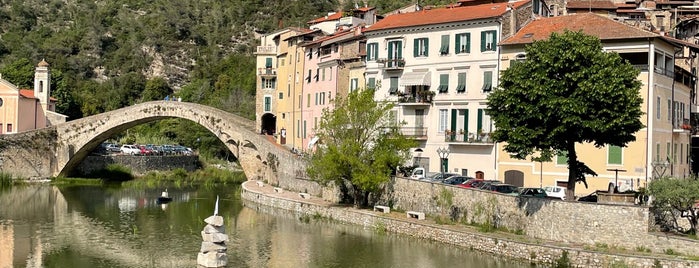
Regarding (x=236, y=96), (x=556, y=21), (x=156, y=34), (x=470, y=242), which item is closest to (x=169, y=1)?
(x=156, y=34)

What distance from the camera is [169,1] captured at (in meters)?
139

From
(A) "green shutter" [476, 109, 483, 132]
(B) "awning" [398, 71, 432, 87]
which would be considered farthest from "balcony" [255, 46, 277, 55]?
(A) "green shutter" [476, 109, 483, 132]

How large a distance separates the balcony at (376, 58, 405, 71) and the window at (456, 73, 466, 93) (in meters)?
4.13

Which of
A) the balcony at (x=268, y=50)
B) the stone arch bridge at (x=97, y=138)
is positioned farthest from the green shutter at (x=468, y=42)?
the balcony at (x=268, y=50)

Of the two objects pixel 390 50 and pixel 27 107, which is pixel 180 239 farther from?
pixel 27 107

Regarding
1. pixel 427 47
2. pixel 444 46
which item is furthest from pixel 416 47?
pixel 444 46

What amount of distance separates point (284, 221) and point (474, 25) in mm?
14366

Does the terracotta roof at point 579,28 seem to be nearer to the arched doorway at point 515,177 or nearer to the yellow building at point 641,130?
the yellow building at point 641,130

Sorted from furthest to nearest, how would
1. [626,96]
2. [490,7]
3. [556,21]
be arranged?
[490,7]
[556,21]
[626,96]

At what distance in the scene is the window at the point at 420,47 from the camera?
49188 millimetres

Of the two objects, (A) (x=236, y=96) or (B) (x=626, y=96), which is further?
(A) (x=236, y=96)

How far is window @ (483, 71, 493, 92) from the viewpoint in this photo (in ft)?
151

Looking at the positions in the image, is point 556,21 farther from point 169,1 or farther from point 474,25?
point 169,1

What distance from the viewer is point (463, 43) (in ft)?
155
